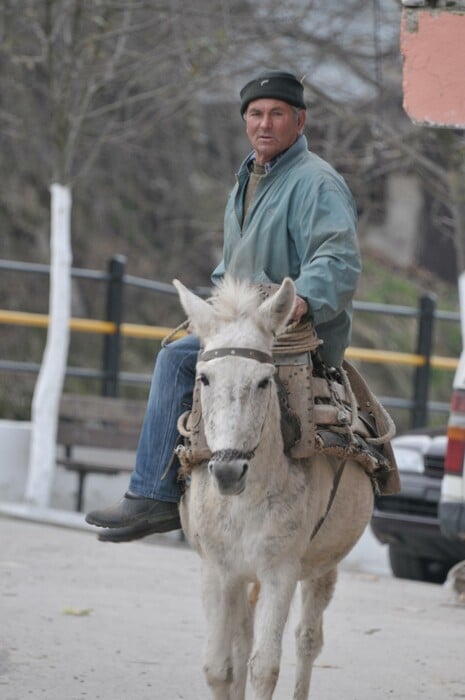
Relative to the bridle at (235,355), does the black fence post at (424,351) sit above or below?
above

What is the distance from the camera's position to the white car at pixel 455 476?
369 inches

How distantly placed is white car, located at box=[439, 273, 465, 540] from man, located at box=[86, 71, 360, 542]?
344 cm

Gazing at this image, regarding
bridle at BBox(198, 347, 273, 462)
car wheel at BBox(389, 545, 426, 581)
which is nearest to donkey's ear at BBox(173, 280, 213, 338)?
bridle at BBox(198, 347, 273, 462)

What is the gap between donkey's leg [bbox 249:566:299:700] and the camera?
5.37 metres

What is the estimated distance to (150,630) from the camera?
8.04 meters

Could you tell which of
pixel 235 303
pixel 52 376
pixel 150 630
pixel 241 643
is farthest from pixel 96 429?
pixel 235 303

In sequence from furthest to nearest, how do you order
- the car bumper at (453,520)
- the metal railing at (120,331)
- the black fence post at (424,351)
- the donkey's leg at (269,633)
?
the black fence post at (424,351) < the metal railing at (120,331) < the car bumper at (453,520) < the donkey's leg at (269,633)

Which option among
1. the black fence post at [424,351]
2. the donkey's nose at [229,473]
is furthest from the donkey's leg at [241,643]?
the black fence post at [424,351]

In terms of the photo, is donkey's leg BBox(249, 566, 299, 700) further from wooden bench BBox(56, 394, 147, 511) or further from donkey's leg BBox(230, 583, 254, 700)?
wooden bench BBox(56, 394, 147, 511)

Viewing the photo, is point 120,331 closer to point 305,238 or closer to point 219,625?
point 305,238

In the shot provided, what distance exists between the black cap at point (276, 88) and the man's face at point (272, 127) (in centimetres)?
2

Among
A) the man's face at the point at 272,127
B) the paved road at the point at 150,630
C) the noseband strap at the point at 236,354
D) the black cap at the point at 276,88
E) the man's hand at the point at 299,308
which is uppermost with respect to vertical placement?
the black cap at the point at 276,88

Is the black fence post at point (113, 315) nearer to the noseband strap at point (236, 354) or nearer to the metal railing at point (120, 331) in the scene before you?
the metal railing at point (120, 331)

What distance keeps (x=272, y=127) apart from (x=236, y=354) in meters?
1.23
